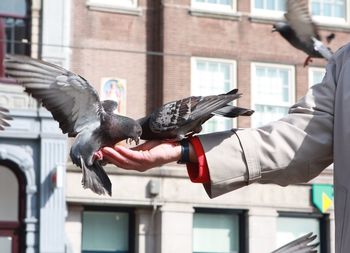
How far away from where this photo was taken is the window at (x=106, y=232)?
20688 mm

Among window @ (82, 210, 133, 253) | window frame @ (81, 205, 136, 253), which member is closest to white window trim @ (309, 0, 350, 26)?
window frame @ (81, 205, 136, 253)

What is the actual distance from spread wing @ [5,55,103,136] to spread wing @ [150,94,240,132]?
536 mm

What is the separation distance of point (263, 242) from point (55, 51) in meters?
5.70

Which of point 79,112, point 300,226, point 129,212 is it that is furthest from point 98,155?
point 300,226

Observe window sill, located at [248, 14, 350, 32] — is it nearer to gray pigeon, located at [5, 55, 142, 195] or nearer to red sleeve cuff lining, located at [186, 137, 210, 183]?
gray pigeon, located at [5, 55, 142, 195]

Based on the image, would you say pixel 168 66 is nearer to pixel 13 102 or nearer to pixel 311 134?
pixel 13 102

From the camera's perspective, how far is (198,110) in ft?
12.4

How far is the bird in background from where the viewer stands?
17.8 metres

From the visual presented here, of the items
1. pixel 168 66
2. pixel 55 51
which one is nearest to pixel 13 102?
pixel 55 51

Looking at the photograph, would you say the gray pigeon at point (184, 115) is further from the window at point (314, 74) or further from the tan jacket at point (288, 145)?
the window at point (314, 74)

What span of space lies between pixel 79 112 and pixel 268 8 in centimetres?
1851

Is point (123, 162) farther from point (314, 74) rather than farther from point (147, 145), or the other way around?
point (314, 74)

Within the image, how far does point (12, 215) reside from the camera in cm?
2006

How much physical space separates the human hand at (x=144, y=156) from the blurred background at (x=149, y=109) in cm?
Answer: 1606
